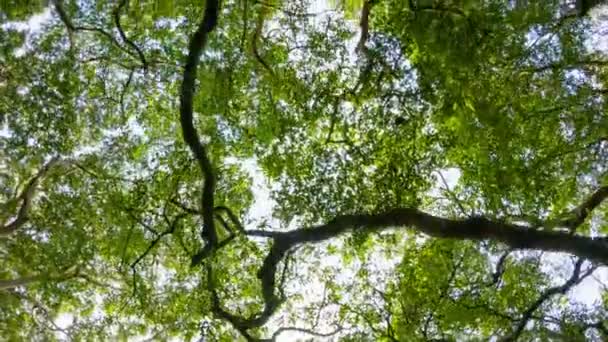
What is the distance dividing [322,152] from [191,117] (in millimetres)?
2145

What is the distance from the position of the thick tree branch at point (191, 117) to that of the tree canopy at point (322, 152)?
29mm

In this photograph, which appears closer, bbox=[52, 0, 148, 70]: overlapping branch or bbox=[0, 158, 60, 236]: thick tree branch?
bbox=[52, 0, 148, 70]: overlapping branch

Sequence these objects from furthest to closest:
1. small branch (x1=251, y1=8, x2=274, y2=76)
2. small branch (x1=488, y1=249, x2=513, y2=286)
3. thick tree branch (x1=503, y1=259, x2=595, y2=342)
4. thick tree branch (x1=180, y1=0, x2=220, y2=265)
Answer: small branch (x1=251, y1=8, x2=274, y2=76) → small branch (x1=488, y1=249, x2=513, y2=286) → thick tree branch (x1=503, y1=259, x2=595, y2=342) → thick tree branch (x1=180, y1=0, x2=220, y2=265)

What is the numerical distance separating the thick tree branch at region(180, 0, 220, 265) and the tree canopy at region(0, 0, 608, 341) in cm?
3

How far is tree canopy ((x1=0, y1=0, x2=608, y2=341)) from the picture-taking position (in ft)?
32.2

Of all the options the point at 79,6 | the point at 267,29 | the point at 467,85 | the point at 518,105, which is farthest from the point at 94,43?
the point at 518,105

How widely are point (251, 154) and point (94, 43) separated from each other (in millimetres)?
2997

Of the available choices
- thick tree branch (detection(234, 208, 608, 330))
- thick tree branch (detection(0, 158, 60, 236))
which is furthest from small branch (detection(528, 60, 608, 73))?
thick tree branch (detection(0, 158, 60, 236))

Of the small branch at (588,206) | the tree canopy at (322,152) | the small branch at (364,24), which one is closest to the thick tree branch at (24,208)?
the tree canopy at (322,152)

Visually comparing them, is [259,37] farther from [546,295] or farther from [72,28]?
[546,295]

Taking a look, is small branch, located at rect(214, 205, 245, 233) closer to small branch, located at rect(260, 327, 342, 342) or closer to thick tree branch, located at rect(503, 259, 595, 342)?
small branch, located at rect(260, 327, 342, 342)

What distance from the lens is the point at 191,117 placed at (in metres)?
9.73

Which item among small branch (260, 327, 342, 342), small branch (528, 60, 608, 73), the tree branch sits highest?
small branch (528, 60, 608, 73)

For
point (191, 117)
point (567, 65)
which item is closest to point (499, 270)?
point (567, 65)
